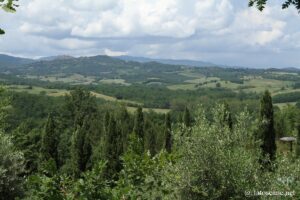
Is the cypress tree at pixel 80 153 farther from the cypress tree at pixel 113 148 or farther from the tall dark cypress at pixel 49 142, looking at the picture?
the cypress tree at pixel 113 148

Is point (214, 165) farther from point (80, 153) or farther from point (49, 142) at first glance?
point (49, 142)

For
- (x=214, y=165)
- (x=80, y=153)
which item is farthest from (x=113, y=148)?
(x=214, y=165)

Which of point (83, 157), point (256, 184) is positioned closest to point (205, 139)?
point (256, 184)

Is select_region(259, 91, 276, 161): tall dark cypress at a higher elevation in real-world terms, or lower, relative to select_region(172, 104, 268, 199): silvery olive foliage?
lower

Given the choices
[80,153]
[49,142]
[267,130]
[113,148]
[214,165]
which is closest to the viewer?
Result: [214,165]

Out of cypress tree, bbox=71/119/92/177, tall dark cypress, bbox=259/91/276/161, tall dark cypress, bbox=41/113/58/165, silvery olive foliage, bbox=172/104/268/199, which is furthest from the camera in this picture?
tall dark cypress, bbox=41/113/58/165

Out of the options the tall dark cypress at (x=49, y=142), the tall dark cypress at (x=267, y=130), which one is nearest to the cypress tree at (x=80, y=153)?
the tall dark cypress at (x=49, y=142)

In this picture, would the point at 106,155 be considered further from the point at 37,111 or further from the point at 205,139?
the point at 37,111

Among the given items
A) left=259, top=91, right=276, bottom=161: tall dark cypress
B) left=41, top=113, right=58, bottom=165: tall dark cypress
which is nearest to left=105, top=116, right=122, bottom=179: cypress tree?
left=41, top=113, right=58, bottom=165: tall dark cypress

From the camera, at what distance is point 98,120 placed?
271 ft

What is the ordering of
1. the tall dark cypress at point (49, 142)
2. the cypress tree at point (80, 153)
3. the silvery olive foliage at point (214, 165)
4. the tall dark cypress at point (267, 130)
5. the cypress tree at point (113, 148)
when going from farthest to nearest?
the tall dark cypress at point (49, 142)
the cypress tree at point (80, 153)
the cypress tree at point (113, 148)
the tall dark cypress at point (267, 130)
the silvery olive foliage at point (214, 165)

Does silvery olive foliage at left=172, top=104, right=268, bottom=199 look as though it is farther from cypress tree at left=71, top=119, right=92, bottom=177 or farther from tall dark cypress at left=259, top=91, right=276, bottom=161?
cypress tree at left=71, top=119, right=92, bottom=177

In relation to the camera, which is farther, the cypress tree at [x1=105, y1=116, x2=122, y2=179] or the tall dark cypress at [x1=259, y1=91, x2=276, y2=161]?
the cypress tree at [x1=105, y1=116, x2=122, y2=179]

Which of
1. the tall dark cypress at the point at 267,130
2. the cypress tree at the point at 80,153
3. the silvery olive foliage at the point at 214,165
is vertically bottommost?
the cypress tree at the point at 80,153
